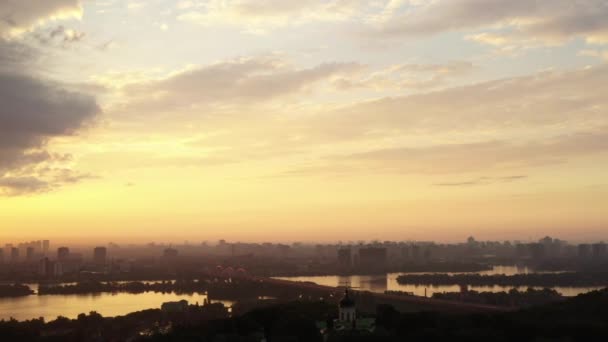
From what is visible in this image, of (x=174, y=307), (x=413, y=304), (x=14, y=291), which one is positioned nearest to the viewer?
(x=174, y=307)

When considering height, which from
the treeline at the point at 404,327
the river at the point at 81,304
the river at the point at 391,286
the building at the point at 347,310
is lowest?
the river at the point at 81,304

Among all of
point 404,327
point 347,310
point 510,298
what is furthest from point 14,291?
point 404,327

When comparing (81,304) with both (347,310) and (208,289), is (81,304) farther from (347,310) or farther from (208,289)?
(347,310)

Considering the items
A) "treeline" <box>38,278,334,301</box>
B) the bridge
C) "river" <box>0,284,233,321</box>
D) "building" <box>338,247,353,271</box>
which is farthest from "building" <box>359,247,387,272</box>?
the bridge

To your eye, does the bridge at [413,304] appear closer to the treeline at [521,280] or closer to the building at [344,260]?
the treeline at [521,280]

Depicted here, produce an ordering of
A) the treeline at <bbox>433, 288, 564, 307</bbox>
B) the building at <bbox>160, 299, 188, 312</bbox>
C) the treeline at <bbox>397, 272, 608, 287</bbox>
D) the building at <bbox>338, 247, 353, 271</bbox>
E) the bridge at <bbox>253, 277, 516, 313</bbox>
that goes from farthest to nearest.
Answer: the building at <bbox>338, 247, 353, 271</bbox> → the treeline at <bbox>397, 272, 608, 287</bbox> → the treeline at <bbox>433, 288, 564, 307</bbox> → the building at <bbox>160, 299, 188, 312</bbox> → the bridge at <bbox>253, 277, 516, 313</bbox>

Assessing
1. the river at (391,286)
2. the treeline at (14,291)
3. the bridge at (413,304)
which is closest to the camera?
the bridge at (413,304)

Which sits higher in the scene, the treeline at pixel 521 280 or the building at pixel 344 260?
the building at pixel 344 260

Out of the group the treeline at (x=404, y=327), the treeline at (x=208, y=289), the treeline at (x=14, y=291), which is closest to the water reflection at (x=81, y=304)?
the treeline at (x=14, y=291)

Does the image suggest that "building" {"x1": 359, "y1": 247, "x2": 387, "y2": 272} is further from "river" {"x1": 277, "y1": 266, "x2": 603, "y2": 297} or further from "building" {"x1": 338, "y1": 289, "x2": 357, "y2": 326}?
"building" {"x1": 338, "y1": 289, "x2": 357, "y2": 326}

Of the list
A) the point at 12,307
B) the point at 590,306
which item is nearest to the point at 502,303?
the point at 590,306

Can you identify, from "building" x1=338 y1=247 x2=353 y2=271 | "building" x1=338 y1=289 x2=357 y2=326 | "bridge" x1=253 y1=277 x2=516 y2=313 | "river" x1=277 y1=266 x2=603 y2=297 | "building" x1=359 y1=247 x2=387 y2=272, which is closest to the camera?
"building" x1=338 y1=289 x2=357 y2=326

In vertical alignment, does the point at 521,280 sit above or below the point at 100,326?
above
